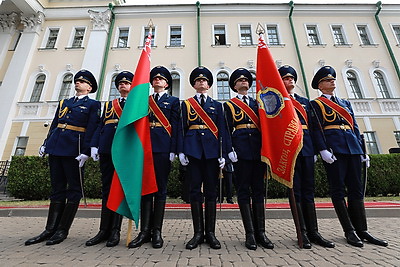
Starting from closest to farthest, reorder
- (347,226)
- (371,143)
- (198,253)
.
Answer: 1. (198,253)
2. (347,226)
3. (371,143)

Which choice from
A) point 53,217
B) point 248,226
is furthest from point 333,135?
point 53,217

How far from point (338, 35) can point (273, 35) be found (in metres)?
4.30

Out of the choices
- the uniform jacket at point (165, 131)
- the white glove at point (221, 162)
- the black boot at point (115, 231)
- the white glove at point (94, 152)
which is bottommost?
the black boot at point (115, 231)

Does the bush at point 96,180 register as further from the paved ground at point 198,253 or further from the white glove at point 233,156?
the white glove at point 233,156

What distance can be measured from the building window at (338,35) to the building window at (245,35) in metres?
5.46

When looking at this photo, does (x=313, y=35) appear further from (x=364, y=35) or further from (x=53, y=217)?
(x=53, y=217)

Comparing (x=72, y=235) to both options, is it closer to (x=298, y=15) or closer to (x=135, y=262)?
(x=135, y=262)

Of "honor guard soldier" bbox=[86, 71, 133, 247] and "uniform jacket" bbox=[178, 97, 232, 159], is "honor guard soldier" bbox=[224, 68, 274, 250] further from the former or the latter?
"honor guard soldier" bbox=[86, 71, 133, 247]

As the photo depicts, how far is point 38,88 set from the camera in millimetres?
13383

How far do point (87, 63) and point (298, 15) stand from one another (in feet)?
47.0

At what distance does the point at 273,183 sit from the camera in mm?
7316

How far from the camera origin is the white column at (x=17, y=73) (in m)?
12.2

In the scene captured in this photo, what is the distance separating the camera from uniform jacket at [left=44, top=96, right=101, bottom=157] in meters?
3.12

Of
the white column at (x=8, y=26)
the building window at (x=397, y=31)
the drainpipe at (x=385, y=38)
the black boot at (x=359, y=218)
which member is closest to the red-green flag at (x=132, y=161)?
the black boot at (x=359, y=218)
